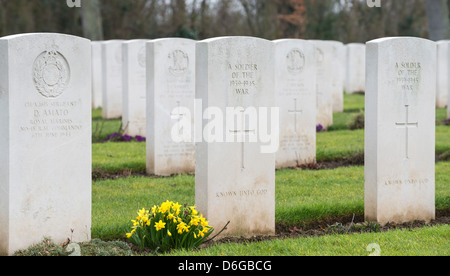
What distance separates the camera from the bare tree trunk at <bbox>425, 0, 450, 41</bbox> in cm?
2191

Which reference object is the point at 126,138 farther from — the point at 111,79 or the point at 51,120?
the point at 51,120

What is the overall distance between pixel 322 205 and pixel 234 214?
3.68 ft

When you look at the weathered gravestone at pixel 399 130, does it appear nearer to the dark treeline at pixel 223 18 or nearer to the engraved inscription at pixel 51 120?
the engraved inscription at pixel 51 120

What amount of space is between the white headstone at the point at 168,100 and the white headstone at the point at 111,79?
597 cm

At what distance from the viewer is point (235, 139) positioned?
654 cm

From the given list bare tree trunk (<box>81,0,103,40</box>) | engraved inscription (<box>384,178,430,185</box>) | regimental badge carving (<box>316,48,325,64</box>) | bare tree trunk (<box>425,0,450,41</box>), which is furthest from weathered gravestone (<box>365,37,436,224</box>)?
bare tree trunk (<box>81,0,103,40</box>)

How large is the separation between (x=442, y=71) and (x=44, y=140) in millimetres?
13948

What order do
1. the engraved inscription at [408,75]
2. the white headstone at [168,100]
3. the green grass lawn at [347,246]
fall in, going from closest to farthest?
the green grass lawn at [347,246], the engraved inscription at [408,75], the white headstone at [168,100]

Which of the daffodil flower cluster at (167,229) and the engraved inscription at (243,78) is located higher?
the engraved inscription at (243,78)

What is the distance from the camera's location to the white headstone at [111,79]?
15.5 meters

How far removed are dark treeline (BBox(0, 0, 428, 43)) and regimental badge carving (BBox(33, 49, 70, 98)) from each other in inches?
879

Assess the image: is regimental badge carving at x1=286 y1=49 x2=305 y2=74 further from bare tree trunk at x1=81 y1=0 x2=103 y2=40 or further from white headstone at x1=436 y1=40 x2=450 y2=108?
bare tree trunk at x1=81 y1=0 x2=103 y2=40

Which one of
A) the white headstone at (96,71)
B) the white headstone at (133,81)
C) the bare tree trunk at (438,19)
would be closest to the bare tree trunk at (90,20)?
the white headstone at (96,71)
